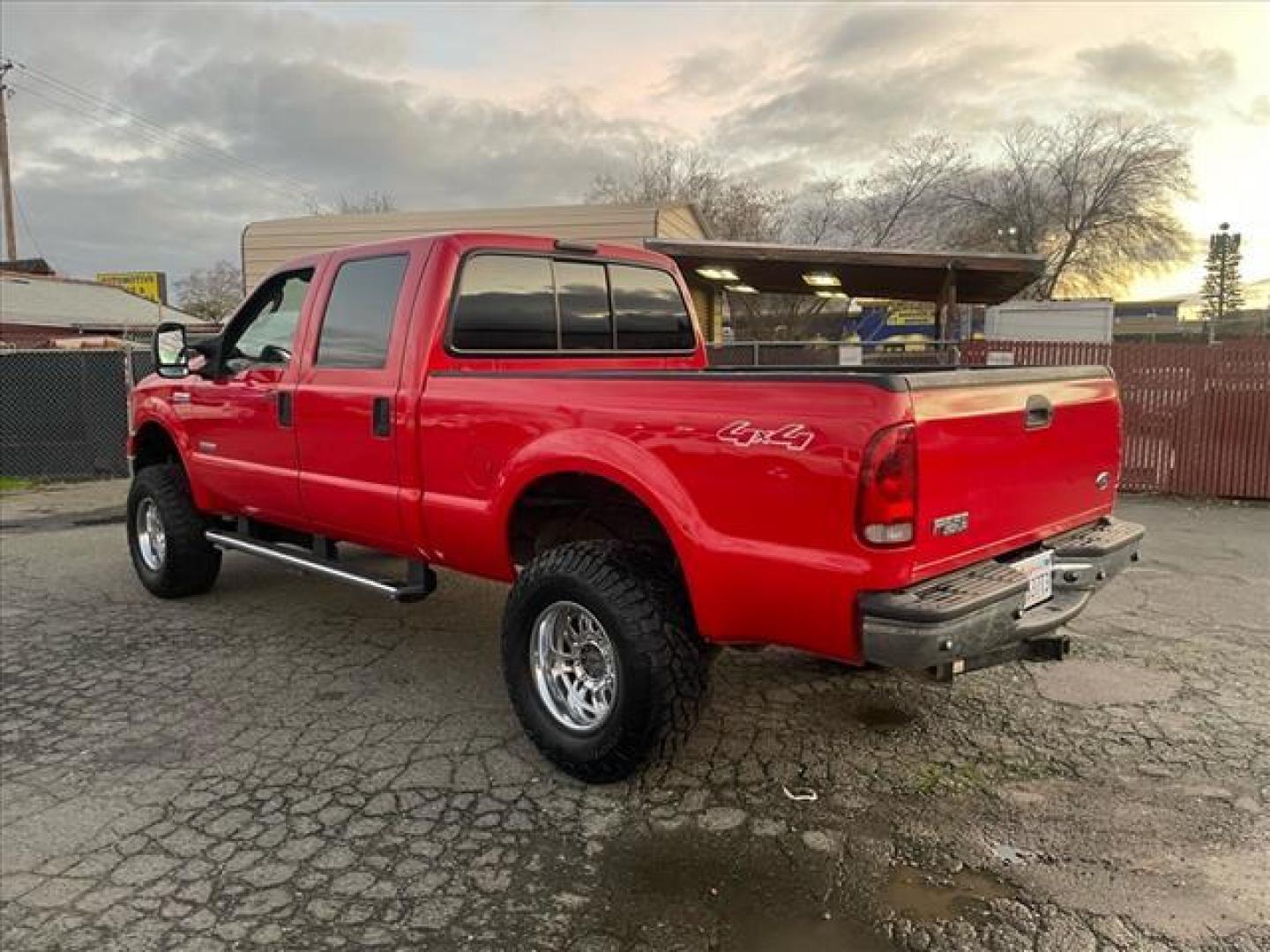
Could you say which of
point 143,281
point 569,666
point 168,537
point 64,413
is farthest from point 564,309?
point 143,281

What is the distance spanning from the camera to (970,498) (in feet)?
9.75

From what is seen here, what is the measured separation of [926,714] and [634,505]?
A: 1.63 m

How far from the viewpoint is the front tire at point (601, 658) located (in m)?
3.23

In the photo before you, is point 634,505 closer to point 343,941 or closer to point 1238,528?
point 343,941

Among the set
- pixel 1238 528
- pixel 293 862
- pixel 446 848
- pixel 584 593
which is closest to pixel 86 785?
pixel 293 862

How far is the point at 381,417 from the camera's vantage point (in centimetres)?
417

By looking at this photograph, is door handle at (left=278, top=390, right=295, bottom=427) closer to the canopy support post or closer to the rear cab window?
the rear cab window

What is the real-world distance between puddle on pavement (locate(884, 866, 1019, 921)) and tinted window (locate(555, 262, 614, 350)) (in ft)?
9.25

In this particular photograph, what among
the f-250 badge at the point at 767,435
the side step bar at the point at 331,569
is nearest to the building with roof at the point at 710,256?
the side step bar at the point at 331,569

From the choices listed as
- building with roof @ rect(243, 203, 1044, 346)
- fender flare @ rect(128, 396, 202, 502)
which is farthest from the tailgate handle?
building with roof @ rect(243, 203, 1044, 346)

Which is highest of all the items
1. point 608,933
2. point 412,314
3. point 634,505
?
point 412,314

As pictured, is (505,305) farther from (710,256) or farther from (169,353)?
(710,256)

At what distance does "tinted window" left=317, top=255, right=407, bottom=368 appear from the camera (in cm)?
427

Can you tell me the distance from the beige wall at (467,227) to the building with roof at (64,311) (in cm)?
937
